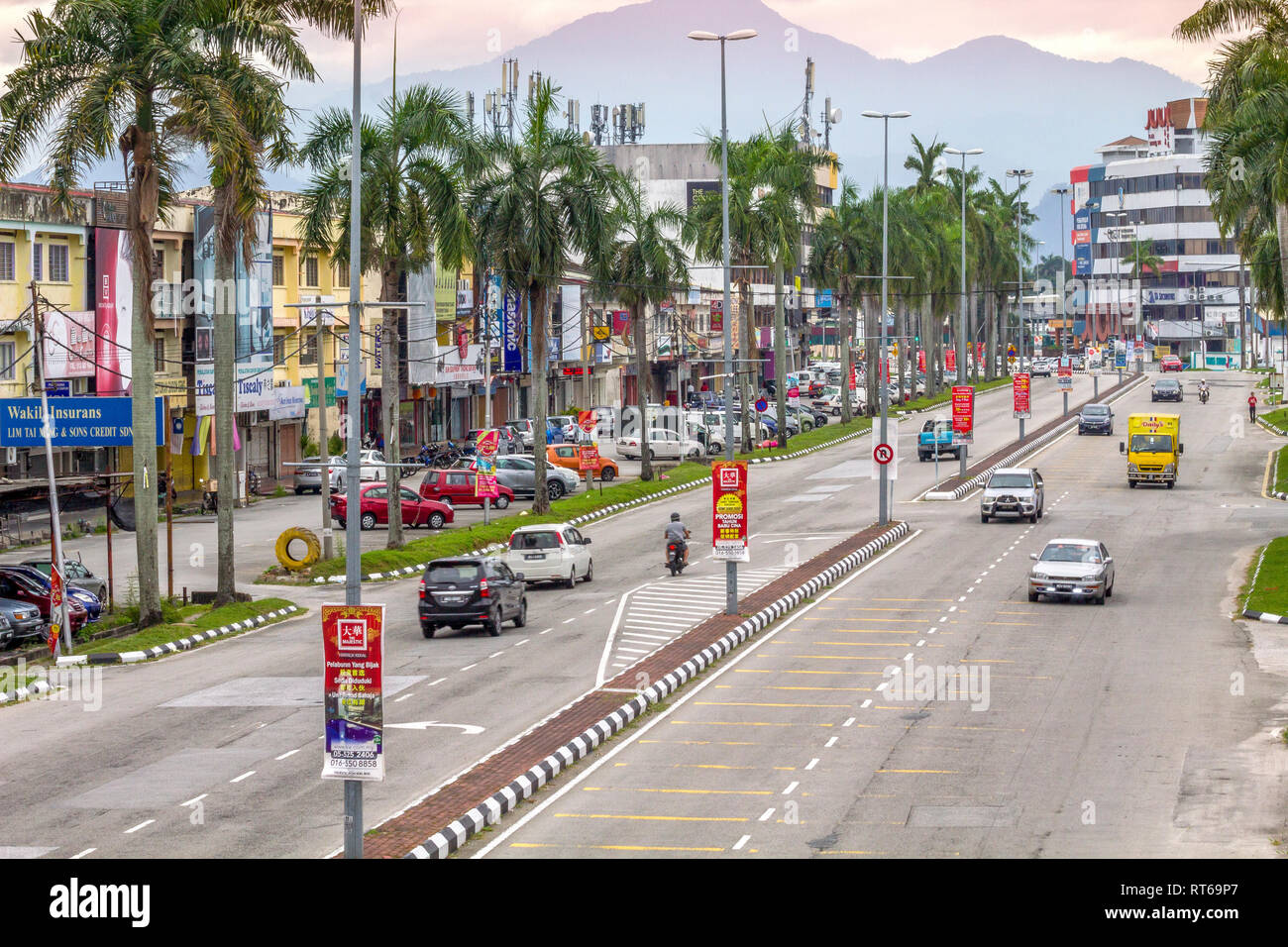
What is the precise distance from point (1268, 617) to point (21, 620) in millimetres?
27018

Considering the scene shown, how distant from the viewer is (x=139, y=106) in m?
36.1

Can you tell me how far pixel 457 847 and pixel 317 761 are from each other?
5.21m

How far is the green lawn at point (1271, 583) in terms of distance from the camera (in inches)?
1469

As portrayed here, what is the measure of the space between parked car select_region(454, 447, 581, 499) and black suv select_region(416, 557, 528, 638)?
27220 mm

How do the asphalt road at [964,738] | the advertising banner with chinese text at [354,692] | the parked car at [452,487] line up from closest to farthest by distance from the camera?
1. the advertising banner with chinese text at [354,692]
2. the asphalt road at [964,738]
3. the parked car at [452,487]

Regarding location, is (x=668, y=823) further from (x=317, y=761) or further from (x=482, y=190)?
(x=482, y=190)

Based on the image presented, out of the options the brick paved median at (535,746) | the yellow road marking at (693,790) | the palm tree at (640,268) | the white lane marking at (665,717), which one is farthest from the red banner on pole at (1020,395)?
the yellow road marking at (693,790)

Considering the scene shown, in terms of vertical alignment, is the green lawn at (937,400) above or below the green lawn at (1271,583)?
above

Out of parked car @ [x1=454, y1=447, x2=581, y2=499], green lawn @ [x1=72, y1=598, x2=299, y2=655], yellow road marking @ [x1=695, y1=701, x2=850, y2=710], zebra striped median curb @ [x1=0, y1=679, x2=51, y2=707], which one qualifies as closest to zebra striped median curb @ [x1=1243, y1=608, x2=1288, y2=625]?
yellow road marking @ [x1=695, y1=701, x2=850, y2=710]

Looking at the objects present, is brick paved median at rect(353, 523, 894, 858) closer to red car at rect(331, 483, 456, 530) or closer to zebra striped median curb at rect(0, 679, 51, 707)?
zebra striped median curb at rect(0, 679, 51, 707)

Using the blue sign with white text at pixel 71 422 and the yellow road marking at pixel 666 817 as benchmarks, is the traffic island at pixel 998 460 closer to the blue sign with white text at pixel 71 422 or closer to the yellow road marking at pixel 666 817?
the blue sign with white text at pixel 71 422

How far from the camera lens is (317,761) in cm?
2398

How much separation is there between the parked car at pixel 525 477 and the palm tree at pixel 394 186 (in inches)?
628

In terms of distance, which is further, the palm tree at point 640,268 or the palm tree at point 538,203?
the palm tree at point 640,268
